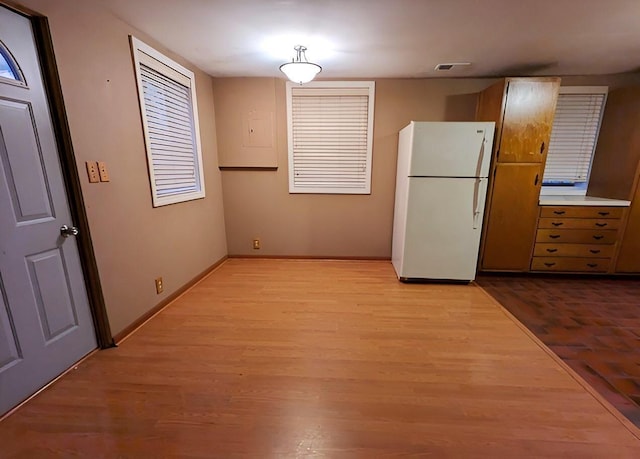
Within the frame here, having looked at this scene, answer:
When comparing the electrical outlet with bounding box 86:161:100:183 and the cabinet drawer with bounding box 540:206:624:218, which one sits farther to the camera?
the cabinet drawer with bounding box 540:206:624:218

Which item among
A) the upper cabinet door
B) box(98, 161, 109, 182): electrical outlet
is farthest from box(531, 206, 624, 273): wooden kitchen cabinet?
box(98, 161, 109, 182): electrical outlet

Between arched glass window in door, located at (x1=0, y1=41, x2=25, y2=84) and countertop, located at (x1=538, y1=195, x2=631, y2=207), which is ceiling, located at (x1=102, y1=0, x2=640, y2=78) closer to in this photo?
arched glass window in door, located at (x1=0, y1=41, x2=25, y2=84)

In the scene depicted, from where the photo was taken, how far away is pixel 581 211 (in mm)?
2967

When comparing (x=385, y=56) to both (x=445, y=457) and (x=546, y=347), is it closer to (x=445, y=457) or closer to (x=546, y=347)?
(x=546, y=347)

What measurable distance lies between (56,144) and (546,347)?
350 cm

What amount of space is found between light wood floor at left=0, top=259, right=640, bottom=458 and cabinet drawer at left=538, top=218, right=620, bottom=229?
4.53 ft

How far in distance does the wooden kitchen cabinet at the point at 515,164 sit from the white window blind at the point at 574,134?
740 millimetres

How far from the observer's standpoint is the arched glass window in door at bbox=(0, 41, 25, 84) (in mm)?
1332

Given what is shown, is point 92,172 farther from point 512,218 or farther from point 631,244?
point 631,244

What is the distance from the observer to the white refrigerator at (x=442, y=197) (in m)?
2.63

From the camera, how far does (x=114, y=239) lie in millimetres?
1942

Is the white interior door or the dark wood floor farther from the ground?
the white interior door

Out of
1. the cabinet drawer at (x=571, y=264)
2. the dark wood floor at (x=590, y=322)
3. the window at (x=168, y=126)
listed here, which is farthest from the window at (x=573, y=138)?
the window at (x=168, y=126)

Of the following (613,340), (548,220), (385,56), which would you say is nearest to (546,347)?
(613,340)
